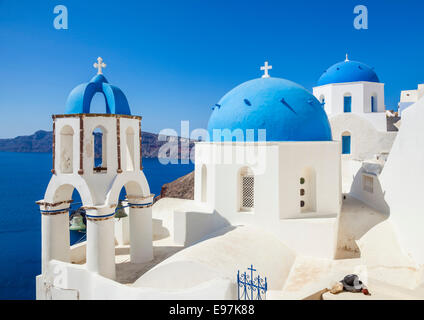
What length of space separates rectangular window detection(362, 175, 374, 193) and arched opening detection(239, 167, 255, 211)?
5414 mm

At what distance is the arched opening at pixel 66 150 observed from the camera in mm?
9062

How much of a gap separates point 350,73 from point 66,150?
57.7ft

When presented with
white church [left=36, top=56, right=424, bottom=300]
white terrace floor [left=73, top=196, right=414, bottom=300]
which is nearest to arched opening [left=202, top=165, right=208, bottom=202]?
white church [left=36, top=56, right=424, bottom=300]

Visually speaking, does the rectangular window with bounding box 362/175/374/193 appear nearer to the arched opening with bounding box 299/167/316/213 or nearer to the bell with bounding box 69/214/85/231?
the arched opening with bounding box 299/167/316/213

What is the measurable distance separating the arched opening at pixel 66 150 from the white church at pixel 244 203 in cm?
3

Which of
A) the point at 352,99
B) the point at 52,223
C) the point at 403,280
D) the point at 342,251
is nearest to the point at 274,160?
the point at 342,251

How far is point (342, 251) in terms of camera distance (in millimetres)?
9859

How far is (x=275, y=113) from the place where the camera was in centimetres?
995

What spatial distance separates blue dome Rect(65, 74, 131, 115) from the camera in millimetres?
8727

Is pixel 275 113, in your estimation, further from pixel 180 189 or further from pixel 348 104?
pixel 180 189

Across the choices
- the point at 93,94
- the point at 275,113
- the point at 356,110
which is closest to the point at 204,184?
the point at 275,113

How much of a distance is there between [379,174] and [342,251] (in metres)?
3.87

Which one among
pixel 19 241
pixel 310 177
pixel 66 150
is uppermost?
pixel 66 150

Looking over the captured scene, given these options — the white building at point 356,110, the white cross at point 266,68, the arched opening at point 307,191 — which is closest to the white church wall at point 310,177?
the arched opening at point 307,191
